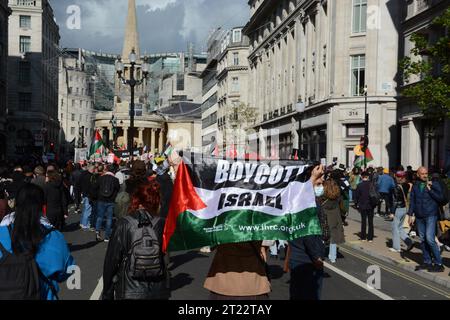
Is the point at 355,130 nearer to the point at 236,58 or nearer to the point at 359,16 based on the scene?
Answer: the point at 359,16

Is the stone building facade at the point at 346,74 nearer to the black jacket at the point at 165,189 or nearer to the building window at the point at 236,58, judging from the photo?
the black jacket at the point at 165,189

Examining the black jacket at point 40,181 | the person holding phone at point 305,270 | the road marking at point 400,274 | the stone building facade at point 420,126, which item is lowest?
the road marking at point 400,274

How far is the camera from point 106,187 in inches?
593

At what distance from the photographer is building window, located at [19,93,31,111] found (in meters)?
71.9

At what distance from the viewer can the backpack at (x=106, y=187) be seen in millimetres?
15062

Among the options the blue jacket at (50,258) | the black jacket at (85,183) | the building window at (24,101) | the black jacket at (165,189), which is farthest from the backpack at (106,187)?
the building window at (24,101)

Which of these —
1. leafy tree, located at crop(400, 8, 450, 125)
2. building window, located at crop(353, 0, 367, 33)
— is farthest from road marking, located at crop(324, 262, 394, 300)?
building window, located at crop(353, 0, 367, 33)

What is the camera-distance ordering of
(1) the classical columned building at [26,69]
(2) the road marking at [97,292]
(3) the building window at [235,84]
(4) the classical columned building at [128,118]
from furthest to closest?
(4) the classical columned building at [128,118] → (3) the building window at [235,84] → (1) the classical columned building at [26,69] → (2) the road marking at [97,292]

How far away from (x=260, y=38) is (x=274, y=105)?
12070 millimetres

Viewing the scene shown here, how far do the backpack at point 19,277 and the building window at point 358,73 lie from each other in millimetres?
Result: 34453

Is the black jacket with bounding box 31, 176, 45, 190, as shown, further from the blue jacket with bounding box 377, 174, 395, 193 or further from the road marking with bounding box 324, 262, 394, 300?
the blue jacket with bounding box 377, 174, 395, 193

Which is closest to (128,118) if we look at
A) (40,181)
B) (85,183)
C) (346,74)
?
(346,74)

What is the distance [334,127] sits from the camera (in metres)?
37.6

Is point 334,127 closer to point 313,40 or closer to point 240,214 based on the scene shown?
point 313,40
